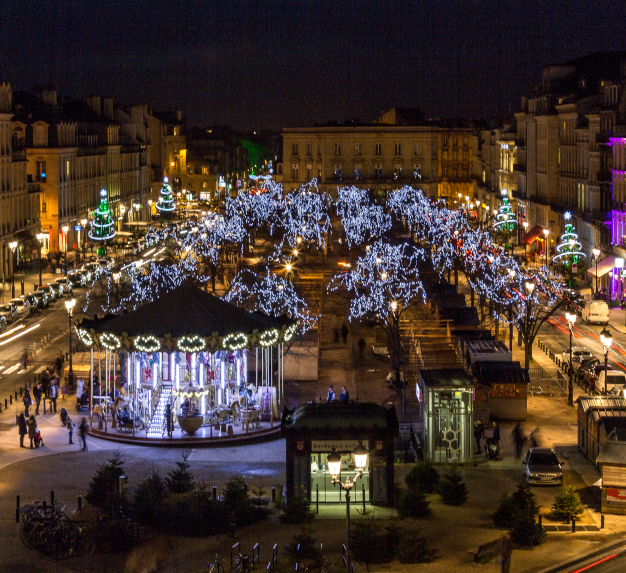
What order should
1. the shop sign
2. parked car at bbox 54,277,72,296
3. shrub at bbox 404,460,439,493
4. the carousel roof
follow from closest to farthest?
the shop sign < shrub at bbox 404,460,439,493 < the carousel roof < parked car at bbox 54,277,72,296

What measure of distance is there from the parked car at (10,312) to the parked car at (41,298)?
407 centimetres

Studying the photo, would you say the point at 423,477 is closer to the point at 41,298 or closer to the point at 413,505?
the point at 413,505

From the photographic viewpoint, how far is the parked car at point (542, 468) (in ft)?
105

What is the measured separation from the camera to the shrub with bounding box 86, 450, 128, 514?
28.4 metres

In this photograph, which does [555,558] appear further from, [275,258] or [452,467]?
[275,258]

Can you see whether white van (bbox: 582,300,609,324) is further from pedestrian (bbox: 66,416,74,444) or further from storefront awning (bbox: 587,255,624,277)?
pedestrian (bbox: 66,416,74,444)

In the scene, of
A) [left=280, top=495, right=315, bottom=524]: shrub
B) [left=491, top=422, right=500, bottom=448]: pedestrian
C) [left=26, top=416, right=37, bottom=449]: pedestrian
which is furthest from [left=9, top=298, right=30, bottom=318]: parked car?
[left=280, top=495, right=315, bottom=524]: shrub

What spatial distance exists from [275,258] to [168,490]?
6173 centimetres

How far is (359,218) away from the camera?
416 ft

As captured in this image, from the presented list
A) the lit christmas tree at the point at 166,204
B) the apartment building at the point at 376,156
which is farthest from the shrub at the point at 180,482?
the apartment building at the point at 376,156

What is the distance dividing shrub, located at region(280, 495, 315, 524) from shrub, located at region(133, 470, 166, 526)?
2819 mm

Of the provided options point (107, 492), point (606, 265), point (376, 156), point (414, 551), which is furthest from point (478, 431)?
point (376, 156)

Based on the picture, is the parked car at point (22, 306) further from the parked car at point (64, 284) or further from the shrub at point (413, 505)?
the shrub at point (413, 505)

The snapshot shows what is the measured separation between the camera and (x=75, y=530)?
86.5 feet
